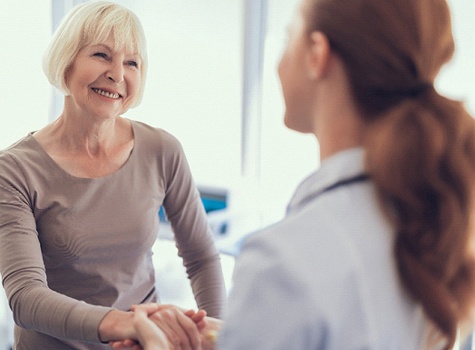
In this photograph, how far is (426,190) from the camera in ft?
2.48

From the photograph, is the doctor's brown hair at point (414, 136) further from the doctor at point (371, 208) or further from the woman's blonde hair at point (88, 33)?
the woman's blonde hair at point (88, 33)

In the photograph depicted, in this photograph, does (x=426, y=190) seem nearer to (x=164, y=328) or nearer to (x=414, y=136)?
(x=414, y=136)

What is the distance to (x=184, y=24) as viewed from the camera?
2.88 metres

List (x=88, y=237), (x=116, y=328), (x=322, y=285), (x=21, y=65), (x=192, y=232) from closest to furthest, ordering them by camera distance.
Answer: (x=322, y=285)
(x=116, y=328)
(x=88, y=237)
(x=192, y=232)
(x=21, y=65)

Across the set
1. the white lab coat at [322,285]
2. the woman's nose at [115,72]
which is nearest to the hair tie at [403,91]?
the white lab coat at [322,285]

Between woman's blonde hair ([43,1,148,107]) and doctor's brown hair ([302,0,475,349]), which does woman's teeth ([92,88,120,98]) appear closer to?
woman's blonde hair ([43,1,148,107])

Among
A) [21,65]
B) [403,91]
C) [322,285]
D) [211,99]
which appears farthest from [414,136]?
[21,65]

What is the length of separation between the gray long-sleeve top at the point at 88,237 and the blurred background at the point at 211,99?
35.8 inches

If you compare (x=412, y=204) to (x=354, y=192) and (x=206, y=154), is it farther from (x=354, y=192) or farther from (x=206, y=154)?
(x=206, y=154)

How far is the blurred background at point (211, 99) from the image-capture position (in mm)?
2676

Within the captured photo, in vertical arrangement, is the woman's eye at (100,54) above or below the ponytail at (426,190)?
above

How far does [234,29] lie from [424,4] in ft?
6.81

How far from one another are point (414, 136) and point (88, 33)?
0.95 metres

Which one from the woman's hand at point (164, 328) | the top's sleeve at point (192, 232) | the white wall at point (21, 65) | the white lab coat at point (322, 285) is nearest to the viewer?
the white lab coat at point (322, 285)
